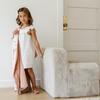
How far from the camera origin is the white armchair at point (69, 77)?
196cm

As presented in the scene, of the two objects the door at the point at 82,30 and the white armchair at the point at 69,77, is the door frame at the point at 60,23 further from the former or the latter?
the white armchair at the point at 69,77

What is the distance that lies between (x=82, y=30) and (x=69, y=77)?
4.25 feet

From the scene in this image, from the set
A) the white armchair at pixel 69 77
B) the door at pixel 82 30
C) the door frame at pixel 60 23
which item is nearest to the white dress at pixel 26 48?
the white armchair at pixel 69 77

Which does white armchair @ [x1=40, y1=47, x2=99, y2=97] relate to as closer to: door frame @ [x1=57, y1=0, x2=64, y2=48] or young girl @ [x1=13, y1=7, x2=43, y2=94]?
young girl @ [x1=13, y1=7, x2=43, y2=94]

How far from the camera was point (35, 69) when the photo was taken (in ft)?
8.88

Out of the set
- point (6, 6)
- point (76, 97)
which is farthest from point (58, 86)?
point (6, 6)

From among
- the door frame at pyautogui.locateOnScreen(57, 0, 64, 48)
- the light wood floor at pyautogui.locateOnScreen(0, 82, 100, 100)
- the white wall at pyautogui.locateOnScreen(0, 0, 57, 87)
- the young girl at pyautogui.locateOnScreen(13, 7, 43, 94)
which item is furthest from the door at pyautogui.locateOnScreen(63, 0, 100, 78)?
the light wood floor at pyautogui.locateOnScreen(0, 82, 100, 100)

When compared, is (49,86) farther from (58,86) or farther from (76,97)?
(76,97)

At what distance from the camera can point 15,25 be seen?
2631 millimetres

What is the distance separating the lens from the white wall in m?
2.60

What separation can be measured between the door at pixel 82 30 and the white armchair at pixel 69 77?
3.11 feet

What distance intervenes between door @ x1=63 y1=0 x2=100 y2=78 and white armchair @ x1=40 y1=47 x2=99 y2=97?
946 millimetres

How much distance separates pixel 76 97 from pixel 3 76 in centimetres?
126

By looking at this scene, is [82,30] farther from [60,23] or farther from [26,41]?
[26,41]
